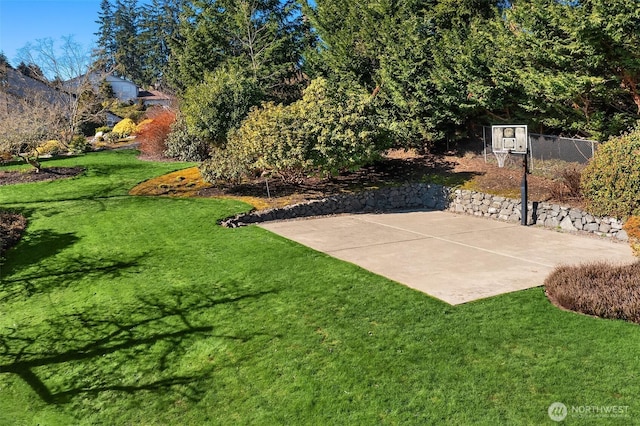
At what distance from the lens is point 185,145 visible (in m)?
21.0

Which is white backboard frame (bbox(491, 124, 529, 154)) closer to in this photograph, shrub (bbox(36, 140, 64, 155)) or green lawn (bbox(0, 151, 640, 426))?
green lawn (bbox(0, 151, 640, 426))

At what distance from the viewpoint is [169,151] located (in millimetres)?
21500

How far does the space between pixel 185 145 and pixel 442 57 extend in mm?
11823

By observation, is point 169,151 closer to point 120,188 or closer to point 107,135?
point 120,188

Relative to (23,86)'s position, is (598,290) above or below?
below

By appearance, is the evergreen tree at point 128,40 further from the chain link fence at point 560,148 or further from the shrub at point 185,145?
Result: the chain link fence at point 560,148

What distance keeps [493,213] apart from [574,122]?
13.0 feet

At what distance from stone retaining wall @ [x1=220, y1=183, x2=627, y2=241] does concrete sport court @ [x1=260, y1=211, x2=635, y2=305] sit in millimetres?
439

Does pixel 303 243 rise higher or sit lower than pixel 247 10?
lower

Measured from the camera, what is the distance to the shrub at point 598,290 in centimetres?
575

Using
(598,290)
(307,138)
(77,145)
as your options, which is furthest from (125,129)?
(598,290)

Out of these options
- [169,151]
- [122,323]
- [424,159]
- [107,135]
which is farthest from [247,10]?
[122,323]

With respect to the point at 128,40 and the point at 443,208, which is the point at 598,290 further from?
the point at 128,40

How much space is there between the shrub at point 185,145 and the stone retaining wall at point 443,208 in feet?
30.9
